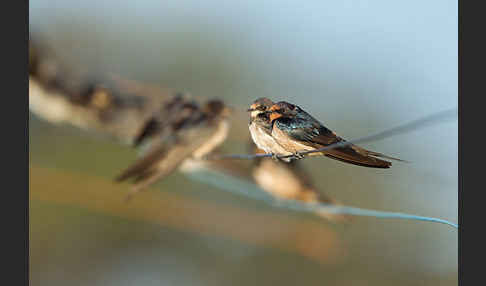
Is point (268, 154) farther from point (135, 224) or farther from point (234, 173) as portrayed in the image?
point (135, 224)

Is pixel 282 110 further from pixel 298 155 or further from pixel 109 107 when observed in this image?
pixel 109 107

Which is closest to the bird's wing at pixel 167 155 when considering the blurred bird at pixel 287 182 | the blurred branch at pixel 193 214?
the blurred bird at pixel 287 182

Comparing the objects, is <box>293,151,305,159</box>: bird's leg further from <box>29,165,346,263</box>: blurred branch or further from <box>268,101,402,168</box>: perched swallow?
<box>29,165,346,263</box>: blurred branch

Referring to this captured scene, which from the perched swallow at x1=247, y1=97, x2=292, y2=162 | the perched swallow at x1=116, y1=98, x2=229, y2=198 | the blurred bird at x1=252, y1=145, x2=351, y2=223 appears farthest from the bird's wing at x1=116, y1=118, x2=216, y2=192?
the perched swallow at x1=247, y1=97, x2=292, y2=162

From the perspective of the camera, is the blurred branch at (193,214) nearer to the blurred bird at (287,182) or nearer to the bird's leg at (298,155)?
the blurred bird at (287,182)

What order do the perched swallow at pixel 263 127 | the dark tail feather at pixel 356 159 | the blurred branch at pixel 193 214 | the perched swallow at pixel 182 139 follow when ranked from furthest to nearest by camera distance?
the blurred branch at pixel 193 214, the perched swallow at pixel 182 139, the perched swallow at pixel 263 127, the dark tail feather at pixel 356 159
